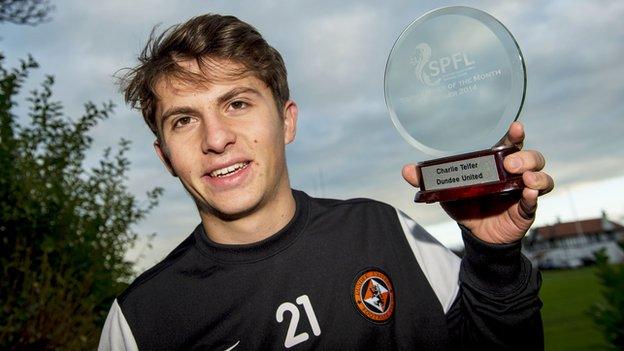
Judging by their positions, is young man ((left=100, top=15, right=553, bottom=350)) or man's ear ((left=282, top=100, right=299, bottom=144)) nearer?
young man ((left=100, top=15, right=553, bottom=350))

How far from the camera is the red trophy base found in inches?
71.8

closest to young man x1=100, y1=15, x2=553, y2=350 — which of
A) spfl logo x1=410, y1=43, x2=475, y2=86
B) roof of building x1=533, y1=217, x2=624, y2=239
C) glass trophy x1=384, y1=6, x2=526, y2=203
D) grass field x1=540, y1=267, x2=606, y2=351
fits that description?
glass trophy x1=384, y1=6, x2=526, y2=203

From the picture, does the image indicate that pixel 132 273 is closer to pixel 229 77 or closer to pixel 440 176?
pixel 229 77

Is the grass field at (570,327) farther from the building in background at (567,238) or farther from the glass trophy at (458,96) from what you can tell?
the building in background at (567,238)

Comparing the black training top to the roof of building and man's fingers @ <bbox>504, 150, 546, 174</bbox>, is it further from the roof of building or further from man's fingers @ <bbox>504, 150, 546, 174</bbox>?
the roof of building

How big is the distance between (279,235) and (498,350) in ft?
3.48

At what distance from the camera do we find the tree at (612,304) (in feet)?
14.8

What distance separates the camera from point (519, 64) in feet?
6.25

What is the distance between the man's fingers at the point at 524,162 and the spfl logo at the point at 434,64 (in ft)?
1.37

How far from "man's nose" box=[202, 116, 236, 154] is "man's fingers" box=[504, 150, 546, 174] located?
1169 mm

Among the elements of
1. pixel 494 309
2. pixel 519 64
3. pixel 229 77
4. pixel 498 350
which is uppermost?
pixel 229 77

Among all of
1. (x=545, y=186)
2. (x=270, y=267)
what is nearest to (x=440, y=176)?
(x=545, y=186)

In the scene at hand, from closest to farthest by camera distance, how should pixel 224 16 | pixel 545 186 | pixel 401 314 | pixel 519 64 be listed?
pixel 545 186 < pixel 519 64 < pixel 401 314 < pixel 224 16

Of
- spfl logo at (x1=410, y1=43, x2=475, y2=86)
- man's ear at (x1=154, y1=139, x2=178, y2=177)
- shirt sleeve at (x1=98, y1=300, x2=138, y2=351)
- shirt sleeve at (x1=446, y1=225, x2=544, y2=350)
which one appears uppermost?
man's ear at (x1=154, y1=139, x2=178, y2=177)
